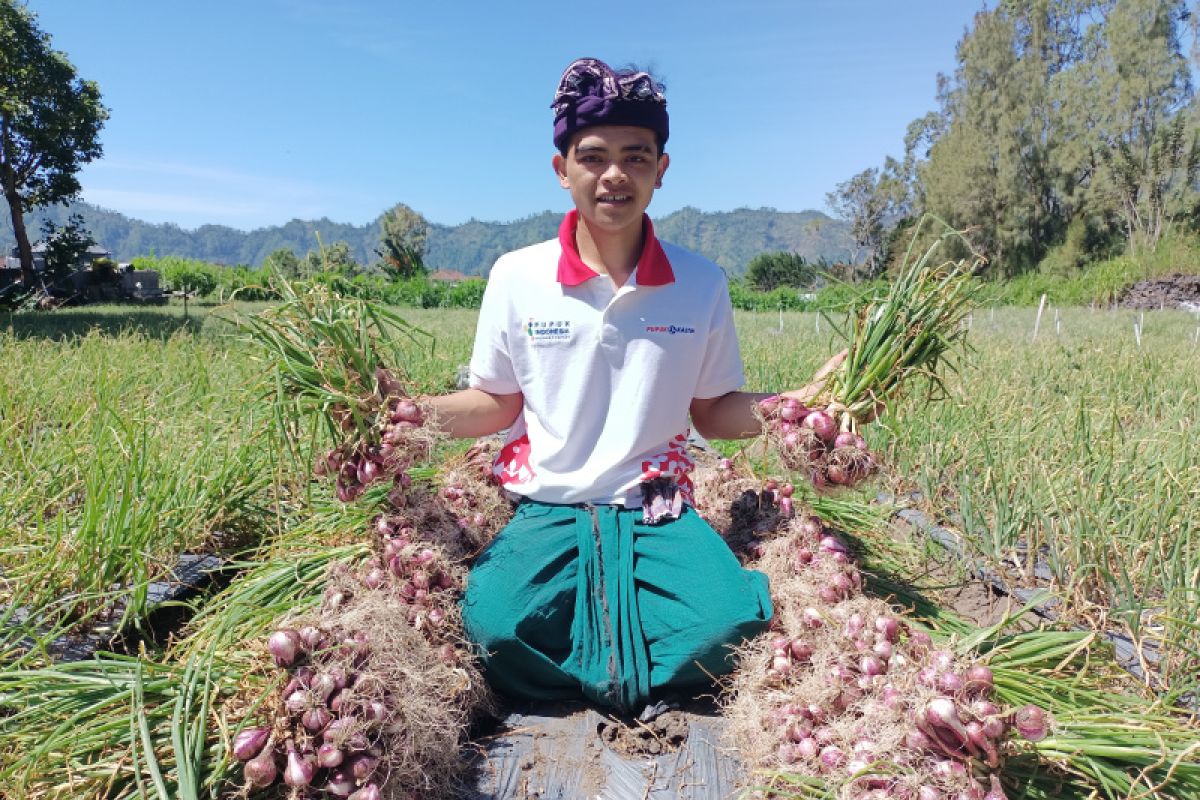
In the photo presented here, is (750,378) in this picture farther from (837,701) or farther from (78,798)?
(78,798)

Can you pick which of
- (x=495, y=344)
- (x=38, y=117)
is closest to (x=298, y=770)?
(x=495, y=344)

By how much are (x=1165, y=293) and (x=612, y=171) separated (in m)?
20.1

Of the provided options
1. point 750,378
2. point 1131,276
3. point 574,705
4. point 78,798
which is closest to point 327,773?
point 78,798

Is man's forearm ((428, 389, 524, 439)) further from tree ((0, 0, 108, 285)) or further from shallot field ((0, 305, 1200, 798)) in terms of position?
tree ((0, 0, 108, 285))

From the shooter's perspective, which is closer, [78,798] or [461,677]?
[78,798]

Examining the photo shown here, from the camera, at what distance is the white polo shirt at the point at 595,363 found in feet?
6.36

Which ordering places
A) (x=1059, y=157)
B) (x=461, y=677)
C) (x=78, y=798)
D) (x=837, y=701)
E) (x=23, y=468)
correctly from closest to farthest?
(x=78, y=798) < (x=837, y=701) < (x=461, y=677) < (x=23, y=468) < (x=1059, y=157)

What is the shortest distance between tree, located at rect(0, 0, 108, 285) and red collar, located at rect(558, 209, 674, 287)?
11399mm

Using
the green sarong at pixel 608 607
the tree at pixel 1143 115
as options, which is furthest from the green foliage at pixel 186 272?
the tree at pixel 1143 115

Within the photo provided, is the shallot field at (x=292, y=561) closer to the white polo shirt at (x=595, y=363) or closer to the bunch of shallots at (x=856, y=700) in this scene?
the bunch of shallots at (x=856, y=700)

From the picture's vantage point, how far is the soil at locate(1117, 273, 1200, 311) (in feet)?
54.9

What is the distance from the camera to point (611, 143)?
6.04 feet

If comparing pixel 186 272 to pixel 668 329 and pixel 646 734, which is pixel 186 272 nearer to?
pixel 668 329

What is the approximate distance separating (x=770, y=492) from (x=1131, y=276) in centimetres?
2113
